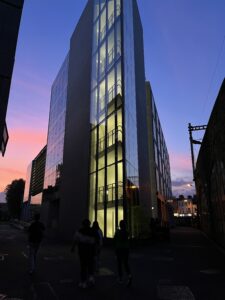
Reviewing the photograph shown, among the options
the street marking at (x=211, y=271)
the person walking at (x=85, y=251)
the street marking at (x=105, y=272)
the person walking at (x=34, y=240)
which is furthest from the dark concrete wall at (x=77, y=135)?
the person walking at (x=85, y=251)

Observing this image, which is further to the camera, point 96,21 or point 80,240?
point 96,21

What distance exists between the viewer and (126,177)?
63.7 feet

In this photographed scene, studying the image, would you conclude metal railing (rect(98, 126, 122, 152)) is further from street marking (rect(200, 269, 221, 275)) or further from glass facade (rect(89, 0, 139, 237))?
street marking (rect(200, 269, 221, 275))

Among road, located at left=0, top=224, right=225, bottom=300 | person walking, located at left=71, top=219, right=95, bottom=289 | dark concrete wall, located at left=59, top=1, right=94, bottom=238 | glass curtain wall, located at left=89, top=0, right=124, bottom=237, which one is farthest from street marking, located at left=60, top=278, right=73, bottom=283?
dark concrete wall, located at left=59, top=1, right=94, bottom=238

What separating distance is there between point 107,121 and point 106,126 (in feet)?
1.56

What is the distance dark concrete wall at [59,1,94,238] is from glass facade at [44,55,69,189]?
487 cm

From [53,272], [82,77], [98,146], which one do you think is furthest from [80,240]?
[82,77]

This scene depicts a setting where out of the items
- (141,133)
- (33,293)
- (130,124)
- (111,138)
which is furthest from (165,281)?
(141,133)

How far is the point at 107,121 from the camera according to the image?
72.9 feet

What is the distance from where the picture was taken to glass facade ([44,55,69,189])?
34.8m

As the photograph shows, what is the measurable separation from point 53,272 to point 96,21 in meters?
26.2

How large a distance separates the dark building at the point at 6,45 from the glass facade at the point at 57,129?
69.3 ft

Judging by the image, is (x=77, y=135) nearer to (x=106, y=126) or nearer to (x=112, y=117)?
(x=106, y=126)

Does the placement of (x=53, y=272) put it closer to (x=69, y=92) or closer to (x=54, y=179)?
(x=69, y=92)
